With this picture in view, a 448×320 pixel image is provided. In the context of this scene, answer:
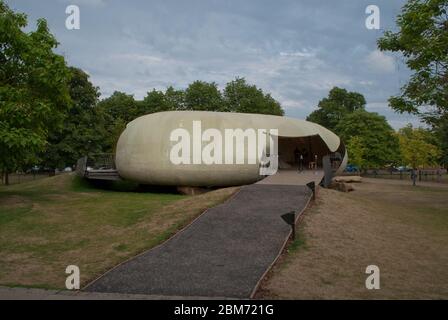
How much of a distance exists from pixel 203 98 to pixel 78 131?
20.9m

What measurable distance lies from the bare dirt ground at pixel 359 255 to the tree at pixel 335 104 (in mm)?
56339

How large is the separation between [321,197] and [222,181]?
323 inches

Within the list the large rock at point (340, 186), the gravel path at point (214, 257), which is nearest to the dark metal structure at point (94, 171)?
the large rock at point (340, 186)

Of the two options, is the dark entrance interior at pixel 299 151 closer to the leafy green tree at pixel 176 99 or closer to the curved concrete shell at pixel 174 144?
the curved concrete shell at pixel 174 144

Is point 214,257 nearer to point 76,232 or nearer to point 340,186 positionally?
point 76,232

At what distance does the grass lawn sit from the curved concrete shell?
430cm

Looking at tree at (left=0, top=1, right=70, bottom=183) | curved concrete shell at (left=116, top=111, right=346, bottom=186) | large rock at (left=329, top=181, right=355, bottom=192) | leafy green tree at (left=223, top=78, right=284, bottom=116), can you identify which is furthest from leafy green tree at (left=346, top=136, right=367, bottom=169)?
tree at (left=0, top=1, right=70, bottom=183)

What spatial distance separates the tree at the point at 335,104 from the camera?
7250cm

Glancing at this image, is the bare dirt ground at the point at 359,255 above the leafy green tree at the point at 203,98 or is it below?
below

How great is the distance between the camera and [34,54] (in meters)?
19.0

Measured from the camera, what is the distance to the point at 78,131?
131 ft

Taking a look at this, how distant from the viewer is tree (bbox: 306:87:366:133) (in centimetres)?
7250

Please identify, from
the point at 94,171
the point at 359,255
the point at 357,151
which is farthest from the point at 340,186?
the point at 357,151

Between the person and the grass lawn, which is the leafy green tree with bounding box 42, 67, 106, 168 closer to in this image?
the grass lawn
